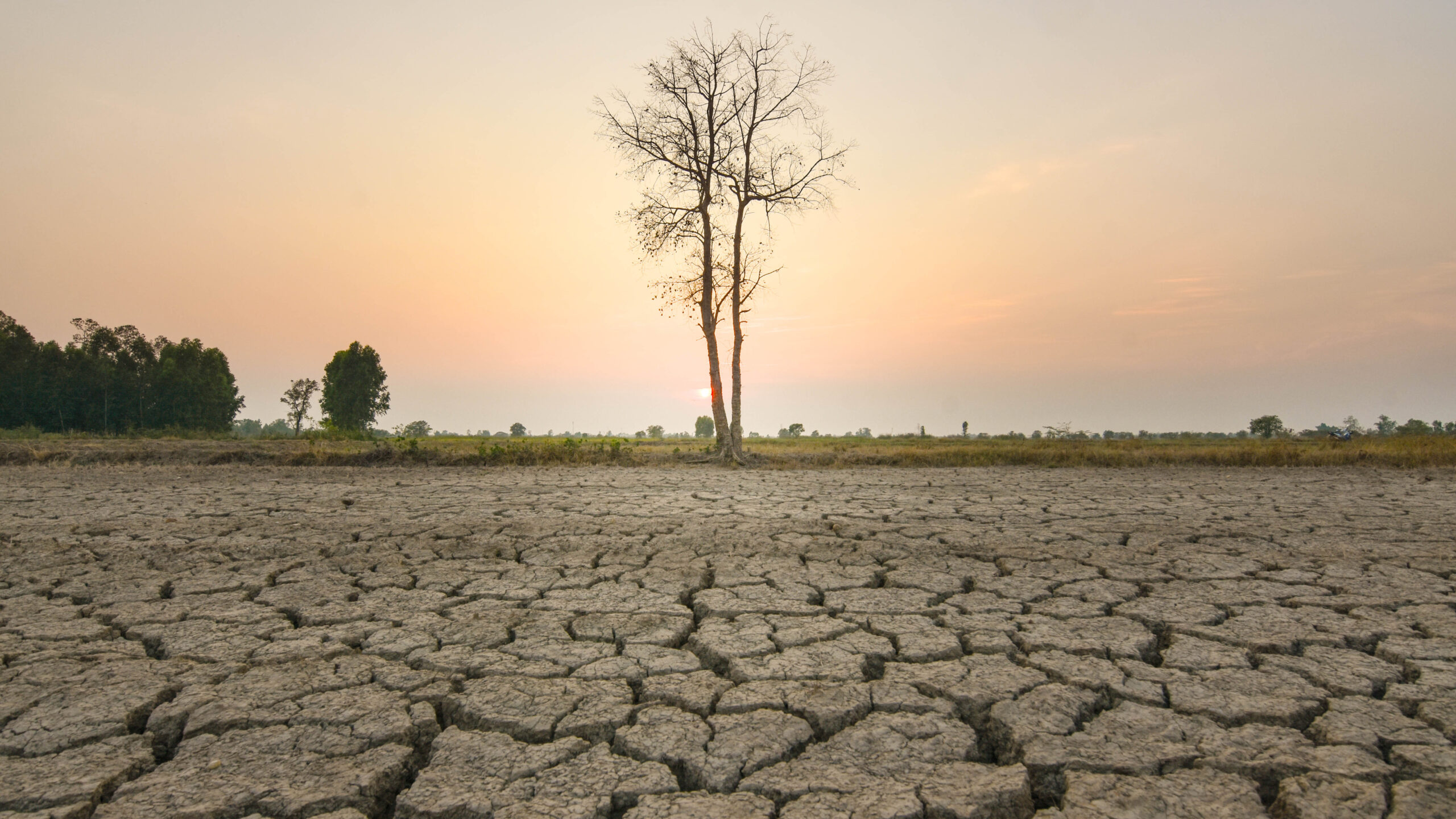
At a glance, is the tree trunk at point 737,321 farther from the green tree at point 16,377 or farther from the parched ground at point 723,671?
the green tree at point 16,377

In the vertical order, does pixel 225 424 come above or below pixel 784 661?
above

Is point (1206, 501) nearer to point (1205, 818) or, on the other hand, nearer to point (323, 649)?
→ point (1205, 818)

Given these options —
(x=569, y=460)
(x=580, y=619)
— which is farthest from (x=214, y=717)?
(x=569, y=460)

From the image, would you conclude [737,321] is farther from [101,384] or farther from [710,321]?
[101,384]

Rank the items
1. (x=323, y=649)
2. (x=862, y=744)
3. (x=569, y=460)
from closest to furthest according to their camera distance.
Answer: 1. (x=862, y=744)
2. (x=323, y=649)
3. (x=569, y=460)

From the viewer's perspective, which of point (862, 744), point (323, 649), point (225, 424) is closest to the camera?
point (862, 744)

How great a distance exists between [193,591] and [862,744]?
3.65 metres

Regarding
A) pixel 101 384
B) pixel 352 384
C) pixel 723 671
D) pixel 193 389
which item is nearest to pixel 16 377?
pixel 101 384

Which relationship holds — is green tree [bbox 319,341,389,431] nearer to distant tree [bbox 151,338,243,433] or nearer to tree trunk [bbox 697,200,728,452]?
distant tree [bbox 151,338,243,433]

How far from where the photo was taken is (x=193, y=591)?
3.69m

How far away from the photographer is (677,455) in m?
14.1

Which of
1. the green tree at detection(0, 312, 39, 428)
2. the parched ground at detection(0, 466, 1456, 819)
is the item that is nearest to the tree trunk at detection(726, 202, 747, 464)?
the parched ground at detection(0, 466, 1456, 819)

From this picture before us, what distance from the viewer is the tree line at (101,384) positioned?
28172mm

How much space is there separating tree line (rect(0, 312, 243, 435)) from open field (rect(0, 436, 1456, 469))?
17055mm
